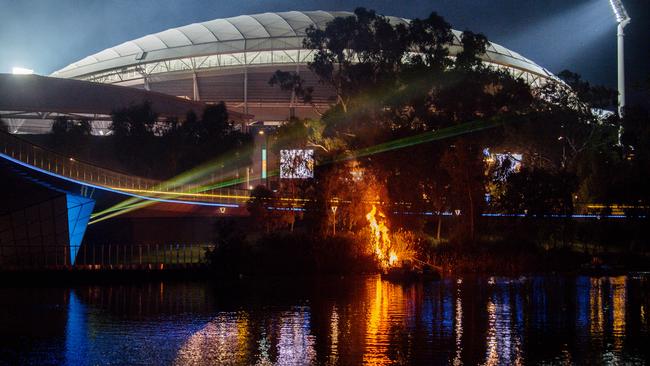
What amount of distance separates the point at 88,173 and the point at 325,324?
65.4 ft

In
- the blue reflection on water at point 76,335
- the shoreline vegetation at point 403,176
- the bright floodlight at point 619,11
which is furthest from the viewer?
the bright floodlight at point 619,11

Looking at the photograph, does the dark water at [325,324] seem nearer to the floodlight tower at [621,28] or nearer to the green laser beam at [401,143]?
the green laser beam at [401,143]

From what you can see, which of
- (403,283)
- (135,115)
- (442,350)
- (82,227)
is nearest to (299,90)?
(135,115)

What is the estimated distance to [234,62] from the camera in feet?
267

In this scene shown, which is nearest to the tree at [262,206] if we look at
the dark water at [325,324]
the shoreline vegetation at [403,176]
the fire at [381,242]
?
the shoreline vegetation at [403,176]

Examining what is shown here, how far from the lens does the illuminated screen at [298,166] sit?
4662 cm

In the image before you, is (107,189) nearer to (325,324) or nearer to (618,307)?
(325,324)

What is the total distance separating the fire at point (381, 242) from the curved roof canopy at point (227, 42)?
41870mm

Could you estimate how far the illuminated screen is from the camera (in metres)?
46.6

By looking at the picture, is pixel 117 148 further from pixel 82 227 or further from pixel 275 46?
pixel 275 46

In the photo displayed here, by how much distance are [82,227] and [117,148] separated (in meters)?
15.4

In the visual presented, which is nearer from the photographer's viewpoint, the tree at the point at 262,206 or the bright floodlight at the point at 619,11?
the tree at the point at 262,206

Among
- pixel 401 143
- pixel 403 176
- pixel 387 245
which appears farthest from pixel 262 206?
pixel 401 143

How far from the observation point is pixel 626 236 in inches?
2014
